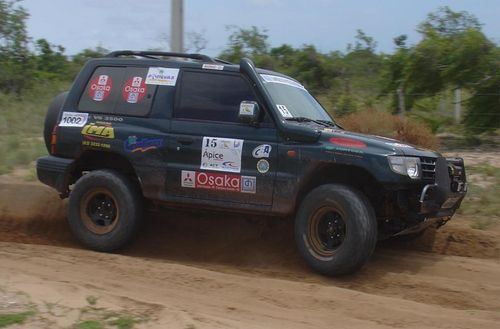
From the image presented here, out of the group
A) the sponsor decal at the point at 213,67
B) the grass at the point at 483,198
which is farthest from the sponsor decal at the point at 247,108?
the grass at the point at 483,198

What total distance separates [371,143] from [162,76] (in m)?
2.42

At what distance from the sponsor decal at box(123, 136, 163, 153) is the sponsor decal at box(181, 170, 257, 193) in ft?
1.44

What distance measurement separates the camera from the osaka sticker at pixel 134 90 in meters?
7.16

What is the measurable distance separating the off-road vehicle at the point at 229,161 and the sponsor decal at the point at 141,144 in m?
0.01

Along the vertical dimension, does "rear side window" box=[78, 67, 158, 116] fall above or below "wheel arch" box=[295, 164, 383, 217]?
above

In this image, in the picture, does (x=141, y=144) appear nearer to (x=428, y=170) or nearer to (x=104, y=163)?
(x=104, y=163)

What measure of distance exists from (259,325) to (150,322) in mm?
818

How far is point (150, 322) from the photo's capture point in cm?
471

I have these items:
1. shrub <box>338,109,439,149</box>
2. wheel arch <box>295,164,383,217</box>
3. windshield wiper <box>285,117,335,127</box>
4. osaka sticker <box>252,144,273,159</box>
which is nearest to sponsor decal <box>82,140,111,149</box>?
osaka sticker <box>252,144,273,159</box>

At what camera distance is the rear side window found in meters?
7.14

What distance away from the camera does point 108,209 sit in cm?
740

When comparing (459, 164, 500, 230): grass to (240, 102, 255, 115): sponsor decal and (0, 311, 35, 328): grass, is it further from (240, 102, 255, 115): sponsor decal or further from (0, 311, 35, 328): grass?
(0, 311, 35, 328): grass

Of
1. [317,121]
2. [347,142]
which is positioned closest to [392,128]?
[317,121]

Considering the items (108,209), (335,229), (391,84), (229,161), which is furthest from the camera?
(391,84)
